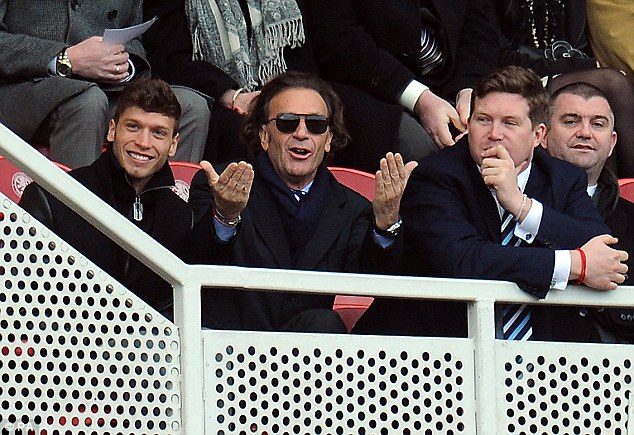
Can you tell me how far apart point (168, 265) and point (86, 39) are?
6.78 ft

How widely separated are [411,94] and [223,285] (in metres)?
2.31

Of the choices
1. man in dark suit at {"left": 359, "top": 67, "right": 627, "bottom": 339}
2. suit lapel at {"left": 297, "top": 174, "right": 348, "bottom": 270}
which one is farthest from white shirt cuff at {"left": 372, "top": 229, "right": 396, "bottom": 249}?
suit lapel at {"left": 297, "top": 174, "right": 348, "bottom": 270}

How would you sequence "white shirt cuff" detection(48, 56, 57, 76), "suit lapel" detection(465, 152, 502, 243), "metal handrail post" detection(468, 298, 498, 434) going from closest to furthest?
1. "metal handrail post" detection(468, 298, 498, 434)
2. "suit lapel" detection(465, 152, 502, 243)
3. "white shirt cuff" detection(48, 56, 57, 76)

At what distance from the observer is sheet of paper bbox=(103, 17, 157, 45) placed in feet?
18.5

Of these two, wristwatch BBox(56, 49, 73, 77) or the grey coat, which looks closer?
the grey coat

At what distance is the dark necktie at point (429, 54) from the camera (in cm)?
661

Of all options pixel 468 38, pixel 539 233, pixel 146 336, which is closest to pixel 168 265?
pixel 146 336

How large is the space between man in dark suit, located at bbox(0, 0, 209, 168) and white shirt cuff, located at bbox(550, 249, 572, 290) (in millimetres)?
1843

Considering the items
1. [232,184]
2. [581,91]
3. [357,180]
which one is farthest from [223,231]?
[581,91]

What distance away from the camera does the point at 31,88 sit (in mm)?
5770

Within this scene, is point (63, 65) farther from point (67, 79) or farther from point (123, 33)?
point (123, 33)

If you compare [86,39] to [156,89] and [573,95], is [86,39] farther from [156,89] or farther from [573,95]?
[573,95]

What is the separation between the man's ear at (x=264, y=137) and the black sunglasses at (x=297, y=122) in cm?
6

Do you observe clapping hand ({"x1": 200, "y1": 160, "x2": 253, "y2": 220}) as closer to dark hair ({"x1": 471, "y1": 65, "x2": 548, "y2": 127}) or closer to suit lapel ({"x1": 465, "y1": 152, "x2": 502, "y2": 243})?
suit lapel ({"x1": 465, "y1": 152, "x2": 502, "y2": 243})
